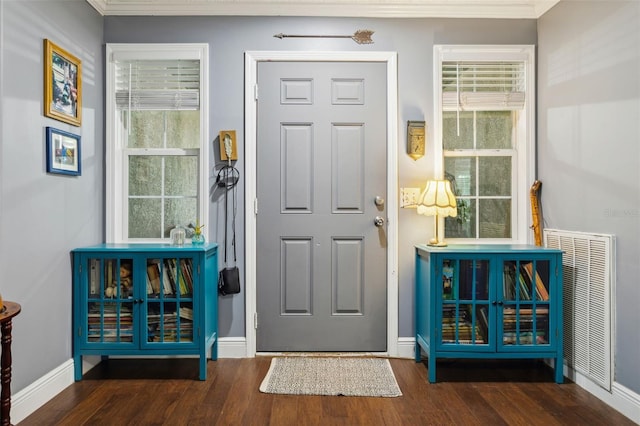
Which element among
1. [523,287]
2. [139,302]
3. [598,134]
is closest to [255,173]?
[139,302]

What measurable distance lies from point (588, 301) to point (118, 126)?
123 inches

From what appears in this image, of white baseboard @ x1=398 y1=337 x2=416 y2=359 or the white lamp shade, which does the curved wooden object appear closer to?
the white lamp shade

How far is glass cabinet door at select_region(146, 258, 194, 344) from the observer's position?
2607 millimetres

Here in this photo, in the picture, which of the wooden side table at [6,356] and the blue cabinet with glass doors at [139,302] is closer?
the wooden side table at [6,356]

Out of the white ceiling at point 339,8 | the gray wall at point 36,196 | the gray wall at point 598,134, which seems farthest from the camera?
the white ceiling at point 339,8

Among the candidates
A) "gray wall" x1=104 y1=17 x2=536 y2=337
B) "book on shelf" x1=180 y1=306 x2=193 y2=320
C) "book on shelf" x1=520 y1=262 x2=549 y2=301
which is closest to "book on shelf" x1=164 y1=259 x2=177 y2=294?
"book on shelf" x1=180 y1=306 x2=193 y2=320

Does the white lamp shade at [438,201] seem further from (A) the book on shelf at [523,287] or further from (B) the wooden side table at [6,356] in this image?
(B) the wooden side table at [6,356]

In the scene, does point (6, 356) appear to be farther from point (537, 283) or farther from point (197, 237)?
point (537, 283)

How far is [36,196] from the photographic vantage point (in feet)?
7.47

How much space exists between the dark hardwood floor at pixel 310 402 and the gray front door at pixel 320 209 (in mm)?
400

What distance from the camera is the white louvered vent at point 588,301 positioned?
7.64 ft

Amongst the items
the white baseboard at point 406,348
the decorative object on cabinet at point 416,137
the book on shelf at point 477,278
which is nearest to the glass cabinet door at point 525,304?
the book on shelf at point 477,278

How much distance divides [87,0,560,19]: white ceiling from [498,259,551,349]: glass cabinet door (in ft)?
5.63

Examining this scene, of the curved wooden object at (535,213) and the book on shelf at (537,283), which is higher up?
the curved wooden object at (535,213)
